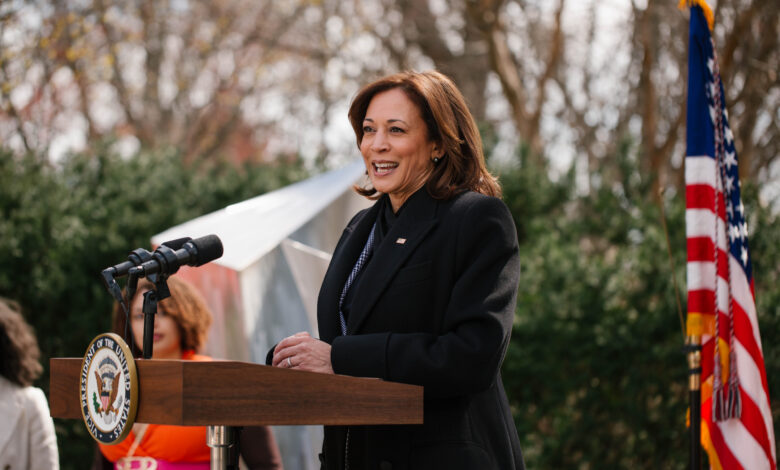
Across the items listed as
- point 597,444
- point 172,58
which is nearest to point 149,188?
point 597,444

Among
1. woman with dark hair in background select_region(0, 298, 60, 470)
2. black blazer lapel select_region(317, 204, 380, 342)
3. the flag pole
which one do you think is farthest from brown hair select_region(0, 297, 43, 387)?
the flag pole

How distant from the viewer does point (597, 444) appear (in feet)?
19.9

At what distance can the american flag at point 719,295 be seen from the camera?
13.1ft

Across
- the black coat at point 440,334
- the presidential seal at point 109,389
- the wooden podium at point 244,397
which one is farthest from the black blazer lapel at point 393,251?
the presidential seal at point 109,389

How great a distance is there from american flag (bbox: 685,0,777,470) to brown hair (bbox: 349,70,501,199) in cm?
175

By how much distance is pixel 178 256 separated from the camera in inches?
88.3

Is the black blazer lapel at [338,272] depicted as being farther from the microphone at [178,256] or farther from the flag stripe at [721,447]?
the flag stripe at [721,447]

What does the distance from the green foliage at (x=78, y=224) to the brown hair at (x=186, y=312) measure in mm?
3106

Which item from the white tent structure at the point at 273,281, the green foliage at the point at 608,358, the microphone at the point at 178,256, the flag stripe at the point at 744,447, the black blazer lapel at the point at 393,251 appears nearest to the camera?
the microphone at the point at 178,256

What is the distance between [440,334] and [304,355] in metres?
0.37

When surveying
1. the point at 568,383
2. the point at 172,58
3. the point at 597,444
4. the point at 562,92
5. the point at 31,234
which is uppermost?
the point at 172,58

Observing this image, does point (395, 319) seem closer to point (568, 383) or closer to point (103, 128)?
point (568, 383)

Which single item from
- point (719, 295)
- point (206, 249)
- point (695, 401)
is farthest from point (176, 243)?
point (719, 295)

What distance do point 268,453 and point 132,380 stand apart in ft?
6.25
